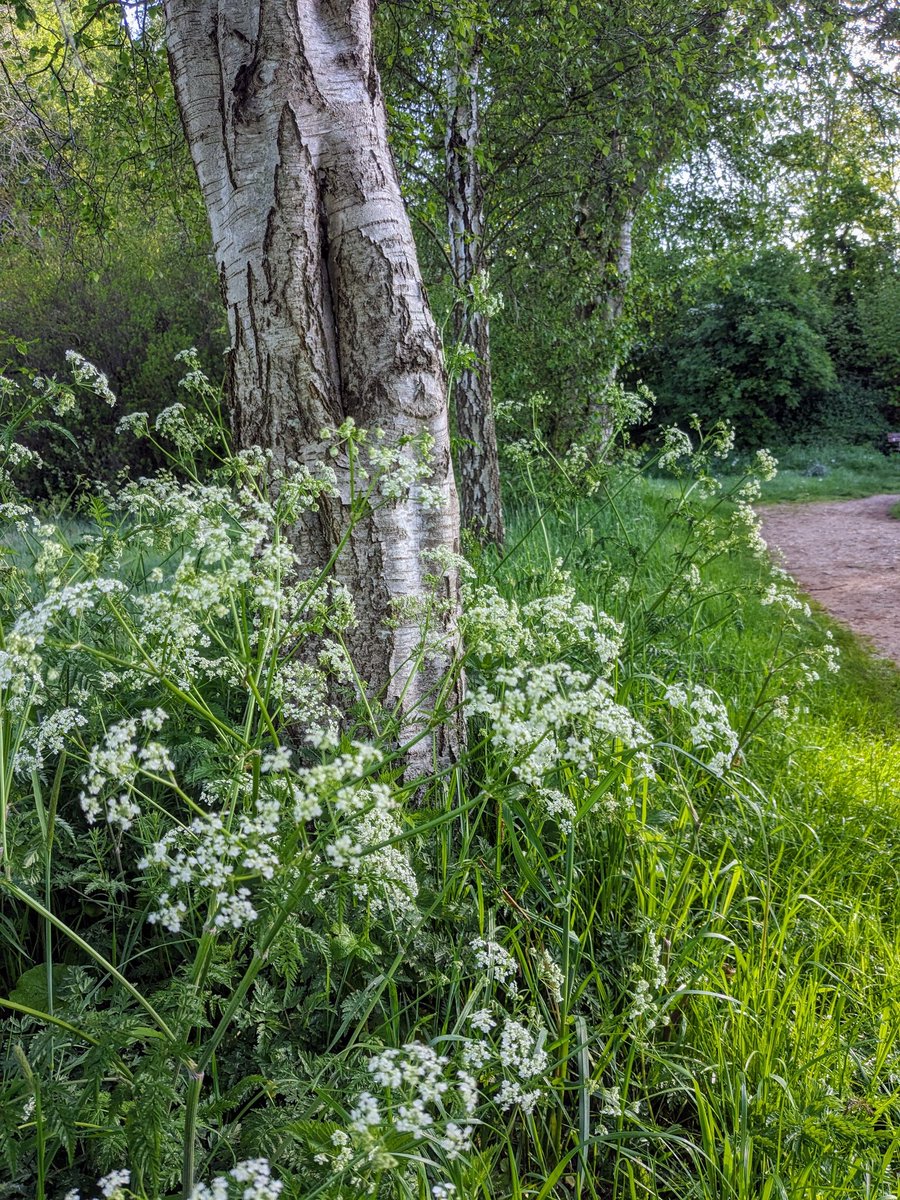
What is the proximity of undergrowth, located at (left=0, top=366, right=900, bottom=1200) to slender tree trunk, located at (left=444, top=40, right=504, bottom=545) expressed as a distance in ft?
9.67

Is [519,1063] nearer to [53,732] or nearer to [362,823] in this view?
[362,823]

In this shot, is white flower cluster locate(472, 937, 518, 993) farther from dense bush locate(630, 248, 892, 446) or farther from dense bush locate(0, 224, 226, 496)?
dense bush locate(630, 248, 892, 446)

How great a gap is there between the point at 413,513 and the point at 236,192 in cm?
114

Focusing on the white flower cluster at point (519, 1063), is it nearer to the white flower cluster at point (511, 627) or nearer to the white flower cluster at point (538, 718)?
the white flower cluster at point (538, 718)

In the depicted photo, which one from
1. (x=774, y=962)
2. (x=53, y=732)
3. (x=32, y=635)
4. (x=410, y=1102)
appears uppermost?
(x=32, y=635)

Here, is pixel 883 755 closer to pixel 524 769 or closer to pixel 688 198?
pixel 524 769

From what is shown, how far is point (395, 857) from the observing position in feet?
5.88

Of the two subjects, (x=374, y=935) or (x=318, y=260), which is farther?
(x=318, y=260)

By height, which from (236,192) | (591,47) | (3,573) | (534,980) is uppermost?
(591,47)

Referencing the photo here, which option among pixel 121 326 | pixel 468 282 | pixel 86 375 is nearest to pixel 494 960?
pixel 86 375

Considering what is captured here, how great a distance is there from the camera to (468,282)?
5254 mm

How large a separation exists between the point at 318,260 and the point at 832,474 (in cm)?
1582

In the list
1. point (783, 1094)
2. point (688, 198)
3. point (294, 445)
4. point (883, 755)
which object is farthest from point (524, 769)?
point (688, 198)

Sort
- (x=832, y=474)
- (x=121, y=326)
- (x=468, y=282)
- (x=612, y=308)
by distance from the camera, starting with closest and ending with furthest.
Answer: (x=468, y=282)
(x=612, y=308)
(x=121, y=326)
(x=832, y=474)
